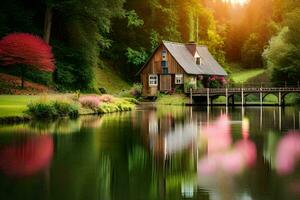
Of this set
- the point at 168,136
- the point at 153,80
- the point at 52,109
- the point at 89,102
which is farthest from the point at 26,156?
the point at 153,80

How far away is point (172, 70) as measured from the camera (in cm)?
6362

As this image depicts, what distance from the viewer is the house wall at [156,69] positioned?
208 ft

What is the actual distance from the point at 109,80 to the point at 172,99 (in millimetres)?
10897

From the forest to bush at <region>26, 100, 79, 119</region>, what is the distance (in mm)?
14320

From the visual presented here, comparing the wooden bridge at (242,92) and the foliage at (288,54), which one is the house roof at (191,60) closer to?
the wooden bridge at (242,92)

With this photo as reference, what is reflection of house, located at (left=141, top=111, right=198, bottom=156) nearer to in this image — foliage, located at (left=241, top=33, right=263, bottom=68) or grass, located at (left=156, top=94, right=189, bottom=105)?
grass, located at (left=156, top=94, right=189, bottom=105)

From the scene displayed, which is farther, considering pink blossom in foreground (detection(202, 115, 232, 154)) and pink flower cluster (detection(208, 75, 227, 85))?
pink flower cluster (detection(208, 75, 227, 85))

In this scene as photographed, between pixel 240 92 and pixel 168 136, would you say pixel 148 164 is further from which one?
pixel 240 92

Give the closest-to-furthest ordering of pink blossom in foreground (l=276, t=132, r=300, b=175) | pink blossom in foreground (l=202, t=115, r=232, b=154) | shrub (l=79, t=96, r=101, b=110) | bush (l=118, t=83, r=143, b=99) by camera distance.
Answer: pink blossom in foreground (l=276, t=132, r=300, b=175) < pink blossom in foreground (l=202, t=115, r=232, b=154) < shrub (l=79, t=96, r=101, b=110) < bush (l=118, t=83, r=143, b=99)

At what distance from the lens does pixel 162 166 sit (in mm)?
14211

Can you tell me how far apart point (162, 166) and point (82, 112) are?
22.6 meters

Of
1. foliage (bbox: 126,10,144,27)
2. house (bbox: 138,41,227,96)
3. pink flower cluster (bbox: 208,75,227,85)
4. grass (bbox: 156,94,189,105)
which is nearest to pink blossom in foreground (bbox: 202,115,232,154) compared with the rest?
grass (bbox: 156,94,189,105)

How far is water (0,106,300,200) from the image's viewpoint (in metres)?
11.0

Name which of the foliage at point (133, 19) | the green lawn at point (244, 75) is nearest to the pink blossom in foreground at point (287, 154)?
the foliage at point (133, 19)
